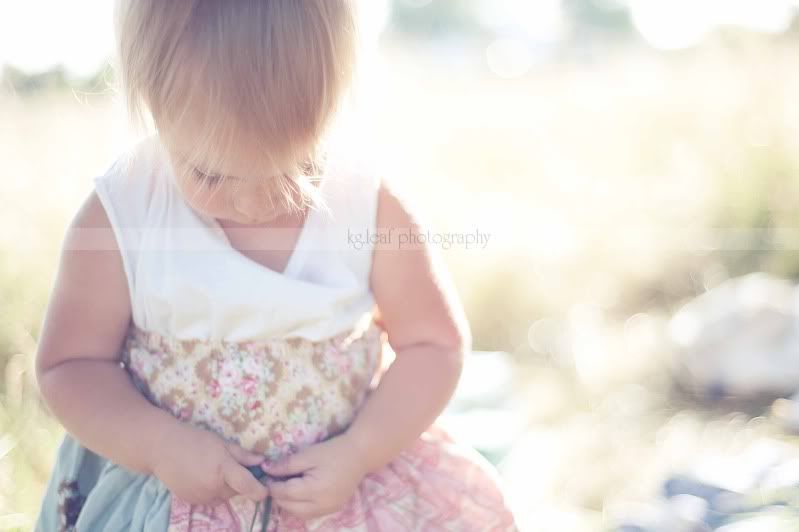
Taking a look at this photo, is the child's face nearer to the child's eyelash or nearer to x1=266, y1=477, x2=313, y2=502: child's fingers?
the child's eyelash

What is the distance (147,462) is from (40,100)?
3.19m

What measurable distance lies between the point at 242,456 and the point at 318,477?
11 cm

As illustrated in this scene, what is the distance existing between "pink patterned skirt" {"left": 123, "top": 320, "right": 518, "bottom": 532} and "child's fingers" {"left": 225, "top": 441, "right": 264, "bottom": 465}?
1.2 inches

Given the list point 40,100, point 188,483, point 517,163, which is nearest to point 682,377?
point 188,483

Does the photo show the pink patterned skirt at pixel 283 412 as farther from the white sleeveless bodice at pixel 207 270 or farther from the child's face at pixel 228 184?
the child's face at pixel 228 184

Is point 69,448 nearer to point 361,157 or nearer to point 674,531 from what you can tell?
point 361,157

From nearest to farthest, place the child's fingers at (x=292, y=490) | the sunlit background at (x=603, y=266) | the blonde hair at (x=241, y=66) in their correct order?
the blonde hair at (x=241, y=66), the child's fingers at (x=292, y=490), the sunlit background at (x=603, y=266)

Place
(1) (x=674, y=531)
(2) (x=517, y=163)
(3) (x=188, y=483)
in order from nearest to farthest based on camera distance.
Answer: (3) (x=188, y=483) → (1) (x=674, y=531) → (2) (x=517, y=163)

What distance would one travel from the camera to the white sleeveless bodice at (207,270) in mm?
1094

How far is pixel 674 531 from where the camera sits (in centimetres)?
→ 152

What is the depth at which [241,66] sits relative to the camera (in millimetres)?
949

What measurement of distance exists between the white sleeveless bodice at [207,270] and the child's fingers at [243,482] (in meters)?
0.17

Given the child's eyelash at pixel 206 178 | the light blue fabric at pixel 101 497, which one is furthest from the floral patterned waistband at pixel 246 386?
the child's eyelash at pixel 206 178

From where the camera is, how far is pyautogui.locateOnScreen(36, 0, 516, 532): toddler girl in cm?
98
